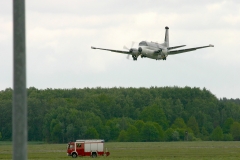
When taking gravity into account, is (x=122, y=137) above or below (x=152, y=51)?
below

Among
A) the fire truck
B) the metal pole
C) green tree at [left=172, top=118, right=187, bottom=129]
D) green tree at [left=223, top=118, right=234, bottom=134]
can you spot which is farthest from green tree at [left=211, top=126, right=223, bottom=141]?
the metal pole

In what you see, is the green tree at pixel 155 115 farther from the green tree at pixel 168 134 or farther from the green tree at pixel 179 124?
the green tree at pixel 168 134

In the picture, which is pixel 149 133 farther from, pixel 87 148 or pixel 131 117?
pixel 87 148

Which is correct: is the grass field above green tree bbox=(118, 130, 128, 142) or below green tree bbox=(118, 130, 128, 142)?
below

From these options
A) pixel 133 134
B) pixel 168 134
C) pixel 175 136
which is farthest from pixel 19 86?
pixel 168 134

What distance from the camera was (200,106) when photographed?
7279 inches

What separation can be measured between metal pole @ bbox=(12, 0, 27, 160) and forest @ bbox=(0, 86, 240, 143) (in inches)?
5184

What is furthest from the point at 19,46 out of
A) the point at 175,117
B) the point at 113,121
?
the point at 175,117

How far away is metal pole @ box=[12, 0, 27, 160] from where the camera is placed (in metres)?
6.11

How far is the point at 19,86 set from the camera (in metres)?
6.20

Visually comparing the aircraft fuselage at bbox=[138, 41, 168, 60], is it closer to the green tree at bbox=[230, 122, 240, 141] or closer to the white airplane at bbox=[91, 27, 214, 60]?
the white airplane at bbox=[91, 27, 214, 60]

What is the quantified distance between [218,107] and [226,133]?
29528mm

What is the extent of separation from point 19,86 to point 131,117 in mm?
174901

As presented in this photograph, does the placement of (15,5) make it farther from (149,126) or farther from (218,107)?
(218,107)
